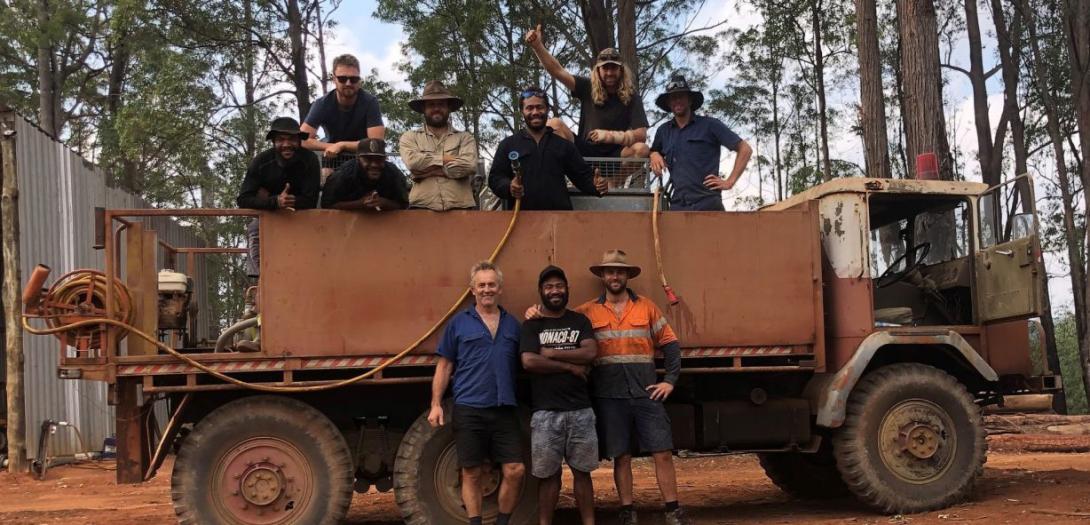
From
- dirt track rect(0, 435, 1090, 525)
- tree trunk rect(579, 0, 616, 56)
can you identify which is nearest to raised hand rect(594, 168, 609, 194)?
dirt track rect(0, 435, 1090, 525)

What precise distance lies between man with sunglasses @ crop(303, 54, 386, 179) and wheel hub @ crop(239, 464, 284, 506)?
2406mm

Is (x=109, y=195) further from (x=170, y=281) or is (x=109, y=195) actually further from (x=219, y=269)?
(x=219, y=269)

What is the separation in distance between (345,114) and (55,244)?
7.63 metres

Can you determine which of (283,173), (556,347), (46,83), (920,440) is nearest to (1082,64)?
(920,440)

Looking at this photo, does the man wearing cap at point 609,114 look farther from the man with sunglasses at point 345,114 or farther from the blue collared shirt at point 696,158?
the man with sunglasses at point 345,114

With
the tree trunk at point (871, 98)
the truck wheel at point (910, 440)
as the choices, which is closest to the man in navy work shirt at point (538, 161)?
the truck wheel at point (910, 440)

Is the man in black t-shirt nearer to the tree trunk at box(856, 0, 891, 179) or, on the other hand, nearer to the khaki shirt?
the khaki shirt

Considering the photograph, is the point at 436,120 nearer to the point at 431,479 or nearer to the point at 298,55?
the point at 431,479

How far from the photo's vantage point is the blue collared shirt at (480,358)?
271 inches

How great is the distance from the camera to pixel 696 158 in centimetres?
849

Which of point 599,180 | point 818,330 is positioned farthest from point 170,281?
point 818,330

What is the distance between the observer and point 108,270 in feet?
22.7

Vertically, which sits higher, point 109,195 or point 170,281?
point 109,195

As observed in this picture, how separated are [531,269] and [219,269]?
2530 cm
